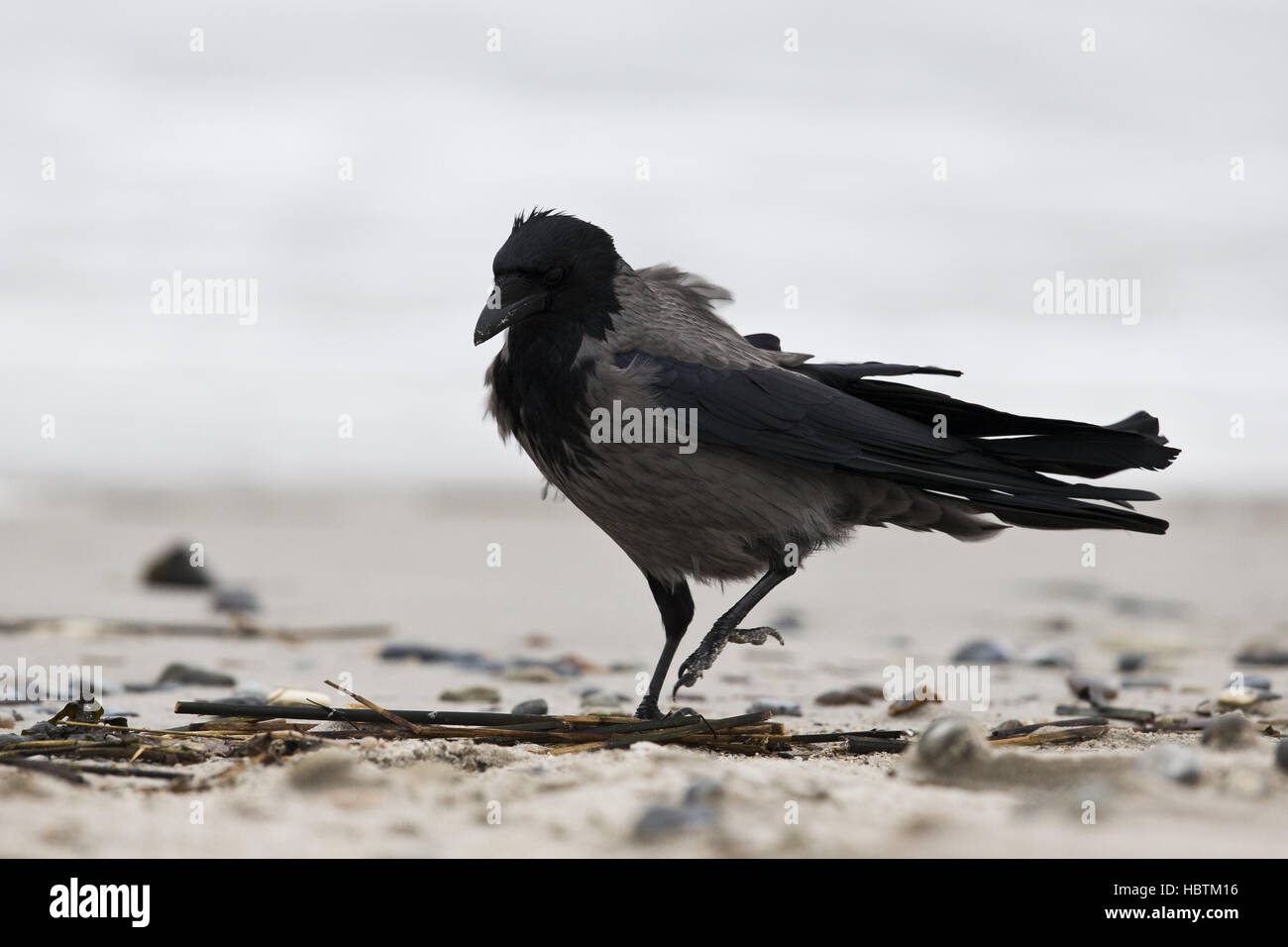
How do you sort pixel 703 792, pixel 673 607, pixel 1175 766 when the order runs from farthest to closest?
pixel 673 607
pixel 1175 766
pixel 703 792

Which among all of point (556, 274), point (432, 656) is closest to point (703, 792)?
point (556, 274)

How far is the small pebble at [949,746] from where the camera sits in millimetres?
3506

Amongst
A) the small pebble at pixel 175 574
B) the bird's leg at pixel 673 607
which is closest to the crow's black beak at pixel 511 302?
the bird's leg at pixel 673 607

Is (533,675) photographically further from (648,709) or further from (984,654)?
(984,654)

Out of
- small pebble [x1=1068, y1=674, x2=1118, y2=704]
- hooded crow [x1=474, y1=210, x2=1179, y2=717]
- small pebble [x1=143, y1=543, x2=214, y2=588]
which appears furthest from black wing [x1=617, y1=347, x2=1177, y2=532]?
small pebble [x1=143, y1=543, x2=214, y2=588]

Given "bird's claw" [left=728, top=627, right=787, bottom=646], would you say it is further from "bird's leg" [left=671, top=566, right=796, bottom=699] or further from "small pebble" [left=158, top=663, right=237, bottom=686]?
"small pebble" [left=158, top=663, right=237, bottom=686]

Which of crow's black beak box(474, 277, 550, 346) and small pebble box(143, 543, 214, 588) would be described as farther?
small pebble box(143, 543, 214, 588)

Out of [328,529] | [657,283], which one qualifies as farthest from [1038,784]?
[328,529]

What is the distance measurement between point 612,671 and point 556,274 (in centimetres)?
271

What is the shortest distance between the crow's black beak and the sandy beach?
1.56 m

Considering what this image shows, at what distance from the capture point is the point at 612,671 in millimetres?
7039

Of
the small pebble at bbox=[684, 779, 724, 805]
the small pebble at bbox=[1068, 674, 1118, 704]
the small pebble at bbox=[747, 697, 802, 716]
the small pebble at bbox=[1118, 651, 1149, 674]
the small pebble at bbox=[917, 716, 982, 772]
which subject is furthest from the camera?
the small pebble at bbox=[1118, 651, 1149, 674]

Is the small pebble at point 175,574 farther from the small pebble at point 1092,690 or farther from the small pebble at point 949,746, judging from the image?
the small pebble at point 949,746

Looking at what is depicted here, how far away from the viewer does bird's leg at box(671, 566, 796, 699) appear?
4633mm
